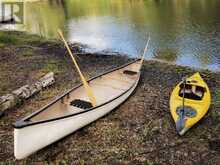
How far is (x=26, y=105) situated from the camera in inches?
446

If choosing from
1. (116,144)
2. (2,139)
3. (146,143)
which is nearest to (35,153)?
(2,139)

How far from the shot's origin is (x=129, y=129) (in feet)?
32.3

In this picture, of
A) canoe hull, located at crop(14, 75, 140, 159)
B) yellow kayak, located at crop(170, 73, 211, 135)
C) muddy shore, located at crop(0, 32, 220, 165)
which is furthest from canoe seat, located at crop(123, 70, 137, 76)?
canoe hull, located at crop(14, 75, 140, 159)

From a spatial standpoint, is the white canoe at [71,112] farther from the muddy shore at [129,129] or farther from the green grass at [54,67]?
the green grass at [54,67]

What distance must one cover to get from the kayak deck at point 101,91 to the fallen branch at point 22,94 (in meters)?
1.67

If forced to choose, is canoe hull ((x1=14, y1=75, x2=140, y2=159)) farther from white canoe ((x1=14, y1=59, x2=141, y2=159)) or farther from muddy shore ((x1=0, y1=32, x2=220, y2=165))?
muddy shore ((x1=0, y1=32, x2=220, y2=165))

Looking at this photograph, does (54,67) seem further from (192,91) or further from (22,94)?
(192,91)

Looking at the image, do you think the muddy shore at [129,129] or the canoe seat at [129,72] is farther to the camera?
the canoe seat at [129,72]

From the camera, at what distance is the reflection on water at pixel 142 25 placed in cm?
2108

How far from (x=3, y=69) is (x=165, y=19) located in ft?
62.9

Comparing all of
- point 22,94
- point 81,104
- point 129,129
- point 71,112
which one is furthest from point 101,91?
point 22,94

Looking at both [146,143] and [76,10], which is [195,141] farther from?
[76,10]

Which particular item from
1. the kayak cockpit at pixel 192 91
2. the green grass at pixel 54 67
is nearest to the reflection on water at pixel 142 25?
the green grass at pixel 54 67

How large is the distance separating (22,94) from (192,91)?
18.5 feet
